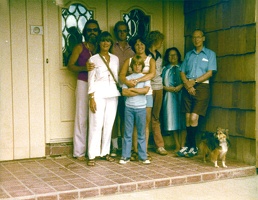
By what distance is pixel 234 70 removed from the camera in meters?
5.78

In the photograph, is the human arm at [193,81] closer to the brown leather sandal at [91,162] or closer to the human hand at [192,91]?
the human hand at [192,91]

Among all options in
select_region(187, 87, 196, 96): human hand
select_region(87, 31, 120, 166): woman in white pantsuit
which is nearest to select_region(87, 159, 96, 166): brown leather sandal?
select_region(87, 31, 120, 166): woman in white pantsuit

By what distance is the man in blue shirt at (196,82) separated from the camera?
5.94 metres

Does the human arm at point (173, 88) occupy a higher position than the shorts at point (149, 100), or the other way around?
the human arm at point (173, 88)

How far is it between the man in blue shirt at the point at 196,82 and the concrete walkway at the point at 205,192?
1.07 meters

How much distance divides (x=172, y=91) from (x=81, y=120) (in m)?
1.41

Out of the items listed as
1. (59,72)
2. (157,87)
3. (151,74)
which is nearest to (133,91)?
(151,74)

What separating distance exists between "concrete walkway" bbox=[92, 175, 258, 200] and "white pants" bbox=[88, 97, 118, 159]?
1.09m

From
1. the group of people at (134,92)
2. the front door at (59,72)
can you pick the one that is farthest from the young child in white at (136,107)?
the front door at (59,72)

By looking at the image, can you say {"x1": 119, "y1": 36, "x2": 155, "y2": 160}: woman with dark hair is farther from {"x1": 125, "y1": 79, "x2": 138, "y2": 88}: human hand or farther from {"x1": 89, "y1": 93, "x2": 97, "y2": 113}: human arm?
{"x1": 89, "y1": 93, "x2": 97, "y2": 113}: human arm

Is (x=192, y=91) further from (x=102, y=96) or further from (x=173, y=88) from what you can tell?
(x=102, y=96)

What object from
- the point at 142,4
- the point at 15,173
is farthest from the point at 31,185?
the point at 142,4

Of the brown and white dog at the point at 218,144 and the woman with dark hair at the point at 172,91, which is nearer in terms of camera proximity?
the brown and white dog at the point at 218,144

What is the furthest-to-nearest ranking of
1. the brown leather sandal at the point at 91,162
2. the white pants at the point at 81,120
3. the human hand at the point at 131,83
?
the white pants at the point at 81,120
the brown leather sandal at the point at 91,162
the human hand at the point at 131,83
